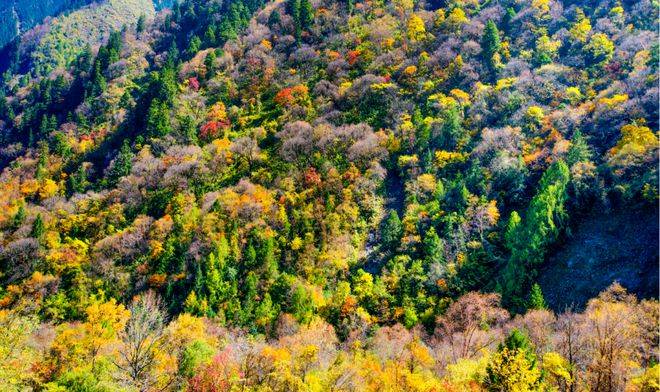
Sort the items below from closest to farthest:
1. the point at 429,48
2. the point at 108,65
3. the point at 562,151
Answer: the point at 562,151, the point at 429,48, the point at 108,65

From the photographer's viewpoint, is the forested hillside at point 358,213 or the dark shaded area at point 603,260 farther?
the dark shaded area at point 603,260

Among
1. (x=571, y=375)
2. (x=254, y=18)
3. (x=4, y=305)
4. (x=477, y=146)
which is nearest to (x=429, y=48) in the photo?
(x=477, y=146)

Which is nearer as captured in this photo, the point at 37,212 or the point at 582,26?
the point at 37,212

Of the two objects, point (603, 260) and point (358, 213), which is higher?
point (358, 213)

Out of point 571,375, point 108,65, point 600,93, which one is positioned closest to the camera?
point 571,375

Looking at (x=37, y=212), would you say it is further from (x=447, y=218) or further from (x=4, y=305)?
(x=447, y=218)
